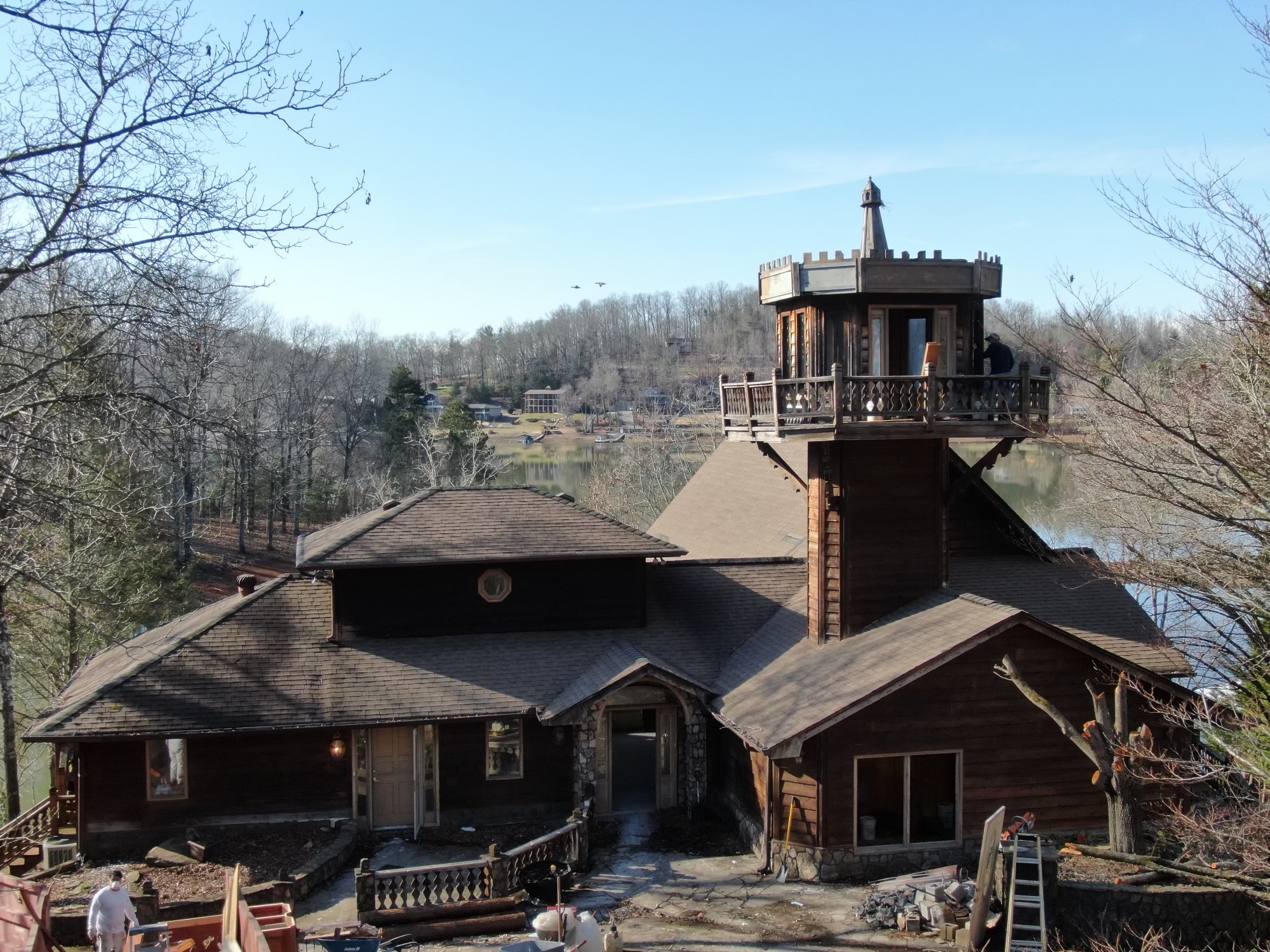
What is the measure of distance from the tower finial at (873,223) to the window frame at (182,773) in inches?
499

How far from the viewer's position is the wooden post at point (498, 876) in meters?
13.6

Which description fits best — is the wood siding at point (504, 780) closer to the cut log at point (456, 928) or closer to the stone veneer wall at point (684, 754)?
the stone veneer wall at point (684, 754)

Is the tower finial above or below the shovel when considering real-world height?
above

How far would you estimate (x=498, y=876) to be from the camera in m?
13.6

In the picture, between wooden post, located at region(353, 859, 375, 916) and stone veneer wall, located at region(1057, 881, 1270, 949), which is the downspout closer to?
stone veneer wall, located at region(1057, 881, 1270, 949)

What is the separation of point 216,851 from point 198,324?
27.0ft

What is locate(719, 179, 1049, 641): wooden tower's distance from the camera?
14.8m

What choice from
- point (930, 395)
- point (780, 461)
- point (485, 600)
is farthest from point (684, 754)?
point (930, 395)

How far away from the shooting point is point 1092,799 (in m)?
15.0

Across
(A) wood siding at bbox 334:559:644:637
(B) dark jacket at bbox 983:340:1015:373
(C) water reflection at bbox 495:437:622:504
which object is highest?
(C) water reflection at bbox 495:437:622:504

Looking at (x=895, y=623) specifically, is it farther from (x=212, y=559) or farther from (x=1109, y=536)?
(x=212, y=559)

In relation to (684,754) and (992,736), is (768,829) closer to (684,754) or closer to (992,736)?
(684,754)

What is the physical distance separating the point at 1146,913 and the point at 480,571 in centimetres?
1082

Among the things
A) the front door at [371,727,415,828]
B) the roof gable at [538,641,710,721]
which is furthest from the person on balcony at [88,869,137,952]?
the roof gable at [538,641,710,721]
